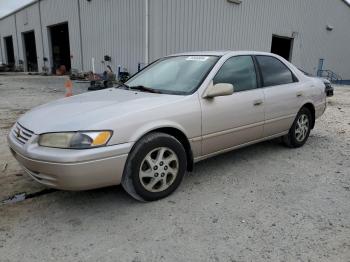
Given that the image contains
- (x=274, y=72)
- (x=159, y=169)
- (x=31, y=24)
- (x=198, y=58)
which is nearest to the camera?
(x=159, y=169)

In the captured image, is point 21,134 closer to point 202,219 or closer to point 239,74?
point 202,219

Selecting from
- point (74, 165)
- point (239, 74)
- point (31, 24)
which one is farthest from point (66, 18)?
point (74, 165)

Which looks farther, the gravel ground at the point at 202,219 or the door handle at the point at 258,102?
the door handle at the point at 258,102

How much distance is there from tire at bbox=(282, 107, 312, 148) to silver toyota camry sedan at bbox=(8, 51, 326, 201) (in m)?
0.16

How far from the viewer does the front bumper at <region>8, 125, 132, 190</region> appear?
9.11ft

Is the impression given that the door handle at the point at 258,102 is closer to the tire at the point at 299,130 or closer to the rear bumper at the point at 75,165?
the tire at the point at 299,130

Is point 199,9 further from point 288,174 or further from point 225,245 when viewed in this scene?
point 225,245

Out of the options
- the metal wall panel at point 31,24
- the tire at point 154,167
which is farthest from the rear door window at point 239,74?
the metal wall panel at point 31,24

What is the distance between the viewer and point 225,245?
2660mm

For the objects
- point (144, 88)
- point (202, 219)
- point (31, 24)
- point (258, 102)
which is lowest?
point (202, 219)

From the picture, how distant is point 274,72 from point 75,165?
319 cm

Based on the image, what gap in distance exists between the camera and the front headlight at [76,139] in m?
2.82

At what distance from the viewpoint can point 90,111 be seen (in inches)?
123

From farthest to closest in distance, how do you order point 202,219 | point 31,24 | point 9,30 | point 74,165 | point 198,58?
point 9,30, point 31,24, point 198,58, point 202,219, point 74,165
